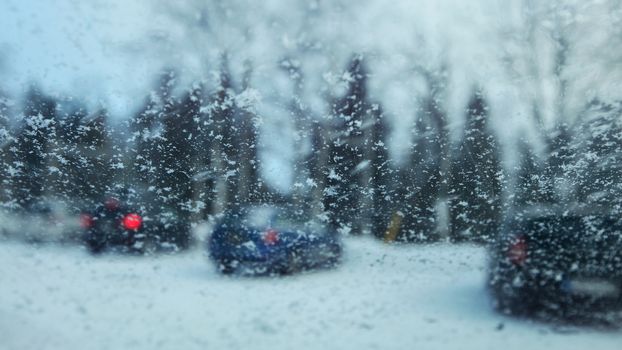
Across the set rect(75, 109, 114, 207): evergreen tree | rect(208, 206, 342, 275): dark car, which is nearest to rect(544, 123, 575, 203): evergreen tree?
rect(208, 206, 342, 275): dark car

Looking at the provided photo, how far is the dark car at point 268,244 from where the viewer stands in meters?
5.83

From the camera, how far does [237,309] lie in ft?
14.2

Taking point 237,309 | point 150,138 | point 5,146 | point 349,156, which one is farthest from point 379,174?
point 5,146

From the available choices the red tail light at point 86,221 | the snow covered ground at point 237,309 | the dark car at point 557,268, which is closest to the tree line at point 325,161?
the red tail light at point 86,221

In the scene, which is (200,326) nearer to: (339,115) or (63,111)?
(339,115)

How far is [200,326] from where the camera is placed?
153 inches

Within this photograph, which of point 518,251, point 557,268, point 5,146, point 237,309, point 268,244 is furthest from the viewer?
point 5,146

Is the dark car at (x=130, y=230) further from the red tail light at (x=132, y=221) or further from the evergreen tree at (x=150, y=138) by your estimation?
the evergreen tree at (x=150, y=138)

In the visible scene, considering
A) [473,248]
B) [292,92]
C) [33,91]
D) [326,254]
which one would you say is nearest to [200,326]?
[326,254]

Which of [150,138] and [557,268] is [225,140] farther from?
[557,268]

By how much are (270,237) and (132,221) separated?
7.11 ft

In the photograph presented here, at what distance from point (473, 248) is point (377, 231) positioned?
3013 mm

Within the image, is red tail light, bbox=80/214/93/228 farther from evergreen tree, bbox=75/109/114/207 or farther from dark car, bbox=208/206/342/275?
dark car, bbox=208/206/342/275

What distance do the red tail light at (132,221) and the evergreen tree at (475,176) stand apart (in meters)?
5.28
